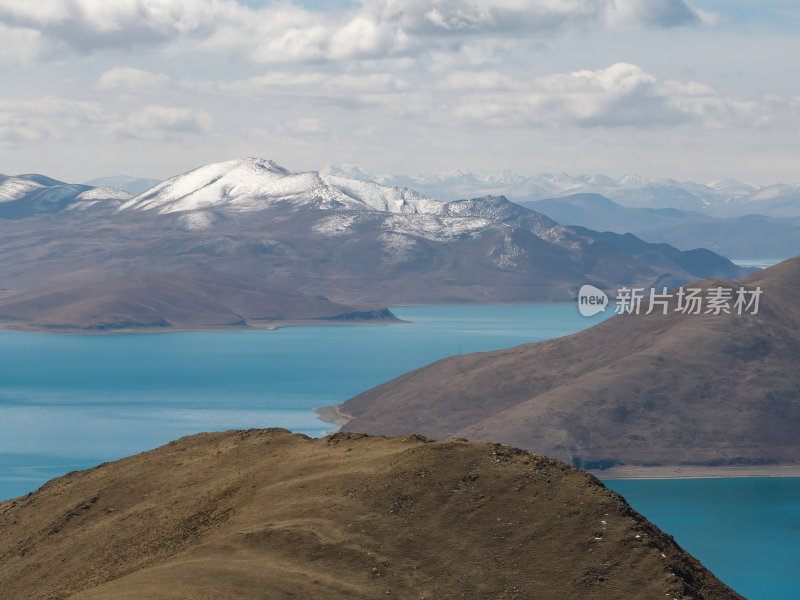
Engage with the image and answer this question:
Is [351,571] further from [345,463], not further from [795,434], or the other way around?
[795,434]

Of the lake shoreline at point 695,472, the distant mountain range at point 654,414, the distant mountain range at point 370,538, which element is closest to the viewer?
the distant mountain range at point 370,538

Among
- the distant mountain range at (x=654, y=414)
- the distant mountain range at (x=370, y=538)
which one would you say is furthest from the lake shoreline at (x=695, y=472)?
the distant mountain range at (x=370, y=538)

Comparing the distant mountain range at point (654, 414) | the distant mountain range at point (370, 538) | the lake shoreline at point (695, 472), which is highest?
the distant mountain range at point (370, 538)

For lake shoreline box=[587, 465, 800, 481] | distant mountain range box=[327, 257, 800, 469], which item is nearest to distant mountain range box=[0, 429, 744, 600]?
lake shoreline box=[587, 465, 800, 481]

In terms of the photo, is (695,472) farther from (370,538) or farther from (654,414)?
(370,538)

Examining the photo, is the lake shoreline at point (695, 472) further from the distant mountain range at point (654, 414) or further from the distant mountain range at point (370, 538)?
the distant mountain range at point (370, 538)

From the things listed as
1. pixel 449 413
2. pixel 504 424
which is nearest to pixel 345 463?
pixel 504 424

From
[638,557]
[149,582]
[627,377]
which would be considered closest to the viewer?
[149,582]

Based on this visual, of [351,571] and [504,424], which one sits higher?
[351,571]
